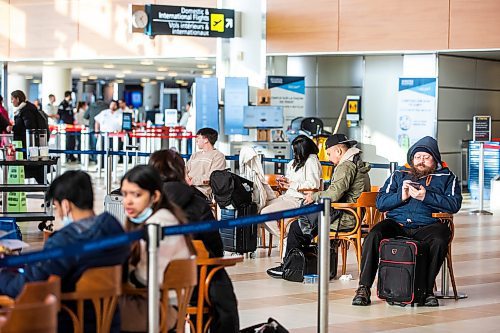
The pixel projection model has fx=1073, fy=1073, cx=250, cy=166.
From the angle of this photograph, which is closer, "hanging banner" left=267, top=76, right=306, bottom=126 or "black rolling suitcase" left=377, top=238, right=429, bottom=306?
"black rolling suitcase" left=377, top=238, right=429, bottom=306

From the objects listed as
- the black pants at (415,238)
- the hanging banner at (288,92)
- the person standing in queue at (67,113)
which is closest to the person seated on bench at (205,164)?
the black pants at (415,238)

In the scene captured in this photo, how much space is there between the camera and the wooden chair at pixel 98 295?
14.8ft

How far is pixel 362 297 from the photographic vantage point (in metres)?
8.17

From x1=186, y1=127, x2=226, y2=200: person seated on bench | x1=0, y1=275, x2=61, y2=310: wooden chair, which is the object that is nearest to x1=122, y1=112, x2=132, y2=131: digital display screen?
x1=186, y1=127, x2=226, y2=200: person seated on bench

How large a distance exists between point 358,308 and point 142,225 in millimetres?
3409

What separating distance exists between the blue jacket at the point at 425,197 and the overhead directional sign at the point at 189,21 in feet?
31.5

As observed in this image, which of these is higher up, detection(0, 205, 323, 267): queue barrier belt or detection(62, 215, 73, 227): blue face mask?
detection(62, 215, 73, 227): blue face mask

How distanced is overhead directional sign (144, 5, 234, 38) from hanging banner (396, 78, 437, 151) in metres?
3.10

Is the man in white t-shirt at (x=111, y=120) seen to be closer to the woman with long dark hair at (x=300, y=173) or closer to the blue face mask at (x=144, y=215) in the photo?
the woman with long dark hair at (x=300, y=173)

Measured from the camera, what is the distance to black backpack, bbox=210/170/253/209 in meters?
10.2

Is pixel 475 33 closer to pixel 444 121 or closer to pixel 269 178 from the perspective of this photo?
pixel 444 121

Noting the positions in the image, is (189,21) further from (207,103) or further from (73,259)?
(73,259)

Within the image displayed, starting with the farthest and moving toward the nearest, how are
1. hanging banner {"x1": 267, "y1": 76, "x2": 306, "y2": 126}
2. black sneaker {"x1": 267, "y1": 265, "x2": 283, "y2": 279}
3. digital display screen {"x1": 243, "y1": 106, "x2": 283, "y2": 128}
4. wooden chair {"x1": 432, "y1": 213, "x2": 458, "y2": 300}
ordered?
hanging banner {"x1": 267, "y1": 76, "x2": 306, "y2": 126} < digital display screen {"x1": 243, "y1": 106, "x2": 283, "y2": 128} < black sneaker {"x1": 267, "y1": 265, "x2": 283, "y2": 279} < wooden chair {"x1": 432, "y1": 213, "x2": 458, "y2": 300}

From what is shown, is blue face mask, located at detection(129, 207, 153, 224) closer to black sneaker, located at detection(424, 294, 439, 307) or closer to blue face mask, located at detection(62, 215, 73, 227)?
blue face mask, located at detection(62, 215, 73, 227)
